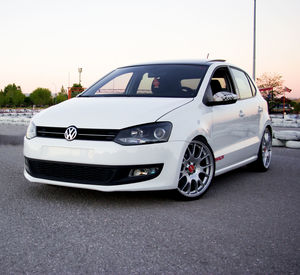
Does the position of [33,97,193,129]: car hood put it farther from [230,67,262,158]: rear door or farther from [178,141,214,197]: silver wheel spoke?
[230,67,262,158]: rear door

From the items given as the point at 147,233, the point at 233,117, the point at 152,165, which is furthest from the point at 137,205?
the point at 233,117

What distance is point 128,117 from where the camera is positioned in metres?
4.16

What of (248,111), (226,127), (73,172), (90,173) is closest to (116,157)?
(90,173)

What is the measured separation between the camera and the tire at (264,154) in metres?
6.54

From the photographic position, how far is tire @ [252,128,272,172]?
6.54 m

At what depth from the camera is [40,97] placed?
13575 centimetres

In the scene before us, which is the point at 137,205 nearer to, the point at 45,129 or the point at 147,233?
the point at 147,233

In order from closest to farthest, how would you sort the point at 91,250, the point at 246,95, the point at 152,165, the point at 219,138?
the point at 91,250
the point at 152,165
the point at 219,138
the point at 246,95

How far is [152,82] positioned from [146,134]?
1.48m

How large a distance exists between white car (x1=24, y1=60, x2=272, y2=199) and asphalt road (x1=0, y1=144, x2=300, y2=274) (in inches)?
10.9

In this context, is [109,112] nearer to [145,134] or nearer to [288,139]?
[145,134]

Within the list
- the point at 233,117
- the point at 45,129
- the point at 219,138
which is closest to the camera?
the point at 45,129

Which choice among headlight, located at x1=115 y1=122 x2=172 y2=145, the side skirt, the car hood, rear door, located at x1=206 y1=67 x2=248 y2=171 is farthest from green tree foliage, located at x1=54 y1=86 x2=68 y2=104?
headlight, located at x1=115 y1=122 x2=172 y2=145

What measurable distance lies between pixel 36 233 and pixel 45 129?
1369mm
